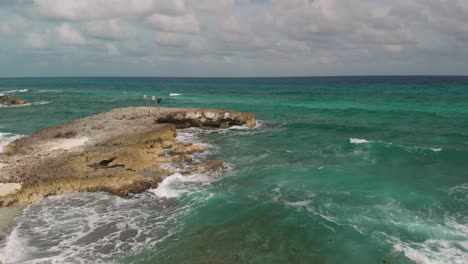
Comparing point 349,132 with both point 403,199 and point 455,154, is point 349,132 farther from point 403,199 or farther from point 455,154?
point 403,199

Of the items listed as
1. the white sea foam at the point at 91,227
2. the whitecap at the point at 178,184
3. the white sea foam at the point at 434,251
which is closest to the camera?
the white sea foam at the point at 434,251

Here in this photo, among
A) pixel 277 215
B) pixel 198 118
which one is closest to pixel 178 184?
pixel 277 215

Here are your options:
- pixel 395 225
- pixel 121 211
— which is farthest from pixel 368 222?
pixel 121 211

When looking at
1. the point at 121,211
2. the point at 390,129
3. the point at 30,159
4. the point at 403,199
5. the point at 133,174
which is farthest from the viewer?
the point at 390,129

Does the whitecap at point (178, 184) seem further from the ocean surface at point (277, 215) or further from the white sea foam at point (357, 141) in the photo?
the white sea foam at point (357, 141)

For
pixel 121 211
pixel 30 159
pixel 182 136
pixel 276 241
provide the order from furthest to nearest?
pixel 182 136 < pixel 30 159 < pixel 121 211 < pixel 276 241

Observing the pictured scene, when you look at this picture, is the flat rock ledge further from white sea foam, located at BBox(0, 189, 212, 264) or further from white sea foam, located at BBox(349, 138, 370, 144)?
white sea foam, located at BBox(349, 138, 370, 144)

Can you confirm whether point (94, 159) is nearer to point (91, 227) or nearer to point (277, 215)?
point (91, 227)

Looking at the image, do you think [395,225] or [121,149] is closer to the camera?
[395,225]

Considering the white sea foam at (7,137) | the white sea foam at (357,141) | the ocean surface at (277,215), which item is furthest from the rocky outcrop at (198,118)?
the white sea foam at (7,137)
